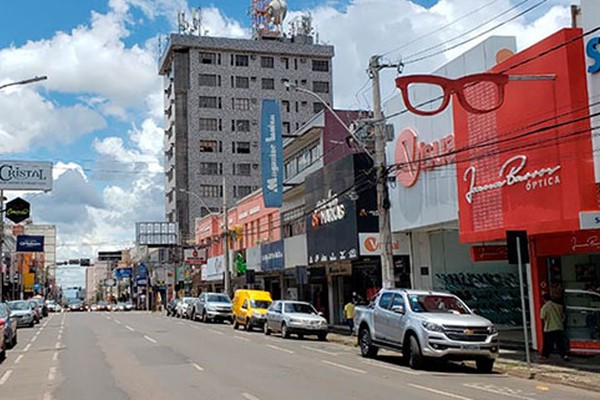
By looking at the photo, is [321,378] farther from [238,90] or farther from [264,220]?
[238,90]

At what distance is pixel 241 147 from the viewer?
308ft

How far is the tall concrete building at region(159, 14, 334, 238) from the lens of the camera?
9175 centimetres

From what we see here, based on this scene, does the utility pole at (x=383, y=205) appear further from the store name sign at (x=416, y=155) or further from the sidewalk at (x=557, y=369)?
the sidewalk at (x=557, y=369)

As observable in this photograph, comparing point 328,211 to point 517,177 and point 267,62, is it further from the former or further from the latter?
point 267,62

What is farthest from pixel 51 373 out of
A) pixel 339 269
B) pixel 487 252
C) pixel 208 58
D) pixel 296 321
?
pixel 208 58

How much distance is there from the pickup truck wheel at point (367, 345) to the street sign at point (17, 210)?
3416cm

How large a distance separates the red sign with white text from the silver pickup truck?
116 inches

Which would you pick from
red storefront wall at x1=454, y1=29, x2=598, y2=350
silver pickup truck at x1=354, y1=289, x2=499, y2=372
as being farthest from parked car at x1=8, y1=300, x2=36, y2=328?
red storefront wall at x1=454, y1=29, x2=598, y2=350

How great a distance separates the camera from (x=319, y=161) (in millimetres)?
41219

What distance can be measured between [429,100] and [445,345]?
10.6m

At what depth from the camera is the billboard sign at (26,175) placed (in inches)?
1825

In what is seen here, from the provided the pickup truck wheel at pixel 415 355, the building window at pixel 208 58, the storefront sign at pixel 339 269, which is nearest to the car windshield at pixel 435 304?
the pickup truck wheel at pixel 415 355

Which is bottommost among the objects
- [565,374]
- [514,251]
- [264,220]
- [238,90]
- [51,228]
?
[565,374]

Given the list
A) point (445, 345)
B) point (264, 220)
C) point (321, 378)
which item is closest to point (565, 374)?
point (445, 345)
